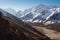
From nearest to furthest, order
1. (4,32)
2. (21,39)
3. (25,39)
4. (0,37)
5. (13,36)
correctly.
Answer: (0,37)
(4,32)
(13,36)
(21,39)
(25,39)

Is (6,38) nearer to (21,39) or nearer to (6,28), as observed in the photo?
(6,28)

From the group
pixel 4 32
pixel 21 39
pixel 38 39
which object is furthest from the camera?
pixel 38 39

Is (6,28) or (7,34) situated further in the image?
(6,28)

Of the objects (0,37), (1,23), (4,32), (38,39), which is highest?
(38,39)

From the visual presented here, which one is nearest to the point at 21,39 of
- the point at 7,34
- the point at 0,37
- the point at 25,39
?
the point at 25,39

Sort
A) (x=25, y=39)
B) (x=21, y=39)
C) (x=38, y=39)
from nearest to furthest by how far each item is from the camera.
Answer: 1. (x=21, y=39)
2. (x=25, y=39)
3. (x=38, y=39)

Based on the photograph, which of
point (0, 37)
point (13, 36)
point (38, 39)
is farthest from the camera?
point (38, 39)

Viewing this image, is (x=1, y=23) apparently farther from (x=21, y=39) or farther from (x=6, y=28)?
(x=21, y=39)

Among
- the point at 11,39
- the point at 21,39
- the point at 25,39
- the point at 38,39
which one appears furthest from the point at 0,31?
the point at 38,39

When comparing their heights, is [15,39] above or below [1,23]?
below
